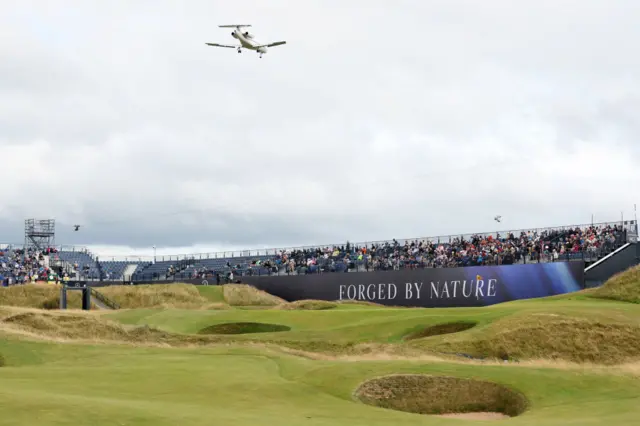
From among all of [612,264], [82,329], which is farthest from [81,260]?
[612,264]

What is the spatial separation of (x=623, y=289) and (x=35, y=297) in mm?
46192

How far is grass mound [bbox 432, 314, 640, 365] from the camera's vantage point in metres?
31.4

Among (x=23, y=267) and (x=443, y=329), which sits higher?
(x=23, y=267)

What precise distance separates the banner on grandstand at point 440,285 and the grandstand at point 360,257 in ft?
3.53

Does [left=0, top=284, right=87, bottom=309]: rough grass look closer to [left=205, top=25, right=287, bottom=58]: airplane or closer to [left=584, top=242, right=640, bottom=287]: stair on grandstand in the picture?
[left=205, top=25, right=287, bottom=58]: airplane

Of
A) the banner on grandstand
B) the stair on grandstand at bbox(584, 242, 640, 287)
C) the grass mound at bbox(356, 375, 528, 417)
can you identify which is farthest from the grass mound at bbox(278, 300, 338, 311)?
the grass mound at bbox(356, 375, 528, 417)

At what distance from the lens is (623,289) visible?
45.0 metres

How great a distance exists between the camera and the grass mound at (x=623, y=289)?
145 feet

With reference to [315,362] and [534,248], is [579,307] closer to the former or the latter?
[315,362]

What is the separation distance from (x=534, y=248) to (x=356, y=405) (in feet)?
143

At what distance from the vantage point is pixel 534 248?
5988 cm

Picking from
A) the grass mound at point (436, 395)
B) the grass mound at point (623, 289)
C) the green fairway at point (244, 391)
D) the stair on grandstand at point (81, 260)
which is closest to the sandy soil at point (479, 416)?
the grass mound at point (436, 395)

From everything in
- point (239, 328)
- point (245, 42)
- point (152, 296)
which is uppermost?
point (245, 42)

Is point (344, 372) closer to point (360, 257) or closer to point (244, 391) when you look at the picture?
point (244, 391)
